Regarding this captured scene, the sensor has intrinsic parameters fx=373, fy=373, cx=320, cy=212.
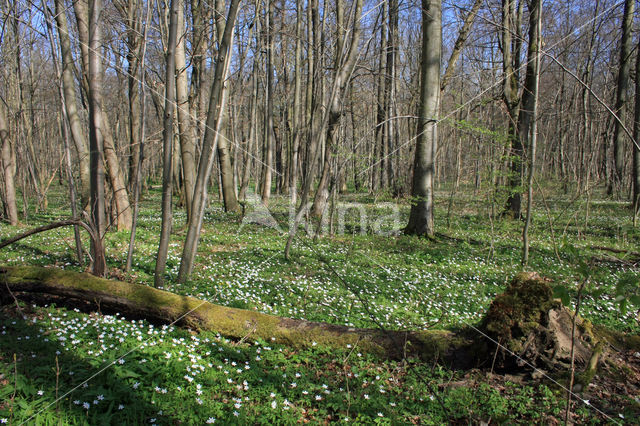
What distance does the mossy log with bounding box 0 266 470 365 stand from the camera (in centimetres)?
371

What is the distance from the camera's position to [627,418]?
2646 millimetres

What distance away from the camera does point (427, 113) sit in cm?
947

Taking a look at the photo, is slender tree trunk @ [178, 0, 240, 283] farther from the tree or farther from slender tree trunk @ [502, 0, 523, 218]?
slender tree trunk @ [502, 0, 523, 218]

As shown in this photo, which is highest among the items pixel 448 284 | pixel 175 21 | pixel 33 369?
pixel 175 21

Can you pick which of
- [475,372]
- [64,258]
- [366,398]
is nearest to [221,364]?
[366,398]

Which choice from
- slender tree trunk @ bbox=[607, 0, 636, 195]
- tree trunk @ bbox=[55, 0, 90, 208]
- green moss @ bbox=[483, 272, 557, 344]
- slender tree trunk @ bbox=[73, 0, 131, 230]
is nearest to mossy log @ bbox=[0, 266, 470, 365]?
green moss @ bbox=[483, 272, 557, 344]

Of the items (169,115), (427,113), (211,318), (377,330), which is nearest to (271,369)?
(211,318)

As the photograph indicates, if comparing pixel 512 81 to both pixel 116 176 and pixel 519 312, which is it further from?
pixel 116 176

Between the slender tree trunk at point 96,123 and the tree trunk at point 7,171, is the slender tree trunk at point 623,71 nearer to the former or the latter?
the slender tree trunk at point 96,123

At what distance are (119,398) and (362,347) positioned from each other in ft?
7.02

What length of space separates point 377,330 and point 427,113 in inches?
278

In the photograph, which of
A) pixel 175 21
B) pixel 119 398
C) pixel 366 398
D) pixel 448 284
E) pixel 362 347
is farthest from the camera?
pixel 448 284

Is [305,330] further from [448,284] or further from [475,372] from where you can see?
[448,284]

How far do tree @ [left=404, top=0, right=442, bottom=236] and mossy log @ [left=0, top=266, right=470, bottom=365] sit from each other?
6.09 metres
